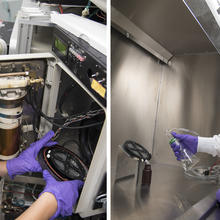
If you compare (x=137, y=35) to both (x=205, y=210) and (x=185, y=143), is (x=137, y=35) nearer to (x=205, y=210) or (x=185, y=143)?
(x=185, y=143)

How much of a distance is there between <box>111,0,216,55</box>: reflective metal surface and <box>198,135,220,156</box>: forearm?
0.51m

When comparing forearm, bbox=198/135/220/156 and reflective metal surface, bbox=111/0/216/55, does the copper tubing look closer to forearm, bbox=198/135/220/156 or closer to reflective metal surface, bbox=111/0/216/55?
reflective metal surface, bbox=111/0/216/55

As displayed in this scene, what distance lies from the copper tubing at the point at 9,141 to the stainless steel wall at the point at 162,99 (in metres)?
0.63

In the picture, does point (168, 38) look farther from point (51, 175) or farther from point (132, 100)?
point (51, 175)

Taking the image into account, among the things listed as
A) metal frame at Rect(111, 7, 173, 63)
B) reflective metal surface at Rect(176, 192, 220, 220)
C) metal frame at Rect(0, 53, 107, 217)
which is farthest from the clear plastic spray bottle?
metal frame at Rect(0, 53, 107, 217)

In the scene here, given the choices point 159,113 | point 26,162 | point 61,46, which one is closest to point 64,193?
point 26,162

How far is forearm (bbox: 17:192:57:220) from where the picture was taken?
129 centimetres

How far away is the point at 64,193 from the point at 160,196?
0.49m

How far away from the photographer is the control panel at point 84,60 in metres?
1.07

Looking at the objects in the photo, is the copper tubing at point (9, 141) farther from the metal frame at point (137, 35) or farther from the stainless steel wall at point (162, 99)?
the metal frame at point (137, 35)

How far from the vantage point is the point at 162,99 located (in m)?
1.53

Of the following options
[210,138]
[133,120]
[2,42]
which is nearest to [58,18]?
[2,42]

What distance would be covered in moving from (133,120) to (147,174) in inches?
11.7

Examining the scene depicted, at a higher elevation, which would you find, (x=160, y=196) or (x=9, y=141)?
(x=9, y=141)
